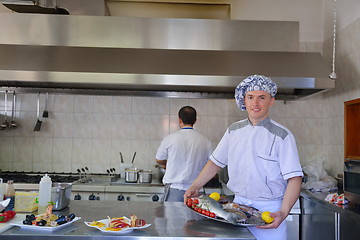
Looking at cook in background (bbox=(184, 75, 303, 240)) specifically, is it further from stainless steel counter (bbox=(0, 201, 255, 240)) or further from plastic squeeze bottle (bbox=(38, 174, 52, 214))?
plastic squeeze bottle (bbox=(38, 174, 52, 214))

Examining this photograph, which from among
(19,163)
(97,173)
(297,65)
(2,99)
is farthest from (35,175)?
(297,65)

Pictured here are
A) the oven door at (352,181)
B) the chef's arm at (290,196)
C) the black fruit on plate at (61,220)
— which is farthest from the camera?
the oven door at (352,181)

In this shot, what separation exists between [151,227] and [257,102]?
0.85 meters

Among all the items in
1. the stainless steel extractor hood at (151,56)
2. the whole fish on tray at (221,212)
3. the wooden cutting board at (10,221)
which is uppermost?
the stainless steel extractor hood at (151,56)

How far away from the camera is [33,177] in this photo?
3883 millimetres

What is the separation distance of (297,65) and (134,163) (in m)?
2.09

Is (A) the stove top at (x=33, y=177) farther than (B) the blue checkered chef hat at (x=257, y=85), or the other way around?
(A) the stove top at (x=33, y=177)

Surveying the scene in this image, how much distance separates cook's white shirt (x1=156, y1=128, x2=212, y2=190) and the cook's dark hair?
0.09 m

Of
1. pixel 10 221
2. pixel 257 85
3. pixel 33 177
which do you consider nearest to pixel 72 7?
pixel 33 177

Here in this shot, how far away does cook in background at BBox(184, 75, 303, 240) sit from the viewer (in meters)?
2.03

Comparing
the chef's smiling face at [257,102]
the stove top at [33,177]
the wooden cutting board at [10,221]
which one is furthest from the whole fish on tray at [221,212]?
the stove top at [33,177]

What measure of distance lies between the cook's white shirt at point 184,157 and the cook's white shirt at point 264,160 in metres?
1.19

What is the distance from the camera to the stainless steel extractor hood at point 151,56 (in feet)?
10.4

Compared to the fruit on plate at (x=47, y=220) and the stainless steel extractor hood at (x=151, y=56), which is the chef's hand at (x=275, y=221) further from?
the stainless steel extractor hood at (x=151, y=56)
